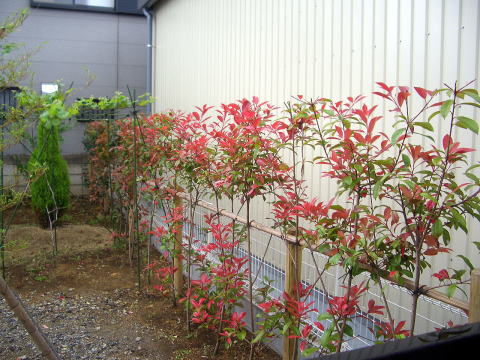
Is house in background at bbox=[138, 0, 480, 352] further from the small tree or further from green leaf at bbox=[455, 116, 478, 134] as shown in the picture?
the small tree

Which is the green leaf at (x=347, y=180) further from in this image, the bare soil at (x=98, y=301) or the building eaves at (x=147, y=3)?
the building eaves at (x=147, y=3)

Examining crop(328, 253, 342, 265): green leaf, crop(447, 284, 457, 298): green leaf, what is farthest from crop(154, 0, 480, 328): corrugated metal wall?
crop(328, 253, 342, 265): green leaf

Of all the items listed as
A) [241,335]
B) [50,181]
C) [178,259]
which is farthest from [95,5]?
[241,335]

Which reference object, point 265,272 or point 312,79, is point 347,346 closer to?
point 265,272

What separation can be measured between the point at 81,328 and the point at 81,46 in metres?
7.55

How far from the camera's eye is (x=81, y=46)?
10289mm

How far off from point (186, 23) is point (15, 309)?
5877 mm

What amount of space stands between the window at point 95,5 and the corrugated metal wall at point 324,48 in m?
3.81

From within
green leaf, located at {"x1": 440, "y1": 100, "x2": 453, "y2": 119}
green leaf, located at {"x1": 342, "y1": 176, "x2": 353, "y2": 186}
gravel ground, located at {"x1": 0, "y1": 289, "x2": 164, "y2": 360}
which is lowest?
gravel ground, located at {"x1": 0, "y1": 289, "x2": 164, "y2": 360}

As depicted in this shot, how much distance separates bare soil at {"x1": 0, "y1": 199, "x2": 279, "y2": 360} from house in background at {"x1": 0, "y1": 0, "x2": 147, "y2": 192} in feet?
12.3

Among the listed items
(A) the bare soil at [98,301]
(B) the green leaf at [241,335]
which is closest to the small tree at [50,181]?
(A) the bare soil at [98,301]

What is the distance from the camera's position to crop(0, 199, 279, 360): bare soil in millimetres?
3834

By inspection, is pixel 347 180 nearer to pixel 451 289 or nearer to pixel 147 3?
pixel 451 289

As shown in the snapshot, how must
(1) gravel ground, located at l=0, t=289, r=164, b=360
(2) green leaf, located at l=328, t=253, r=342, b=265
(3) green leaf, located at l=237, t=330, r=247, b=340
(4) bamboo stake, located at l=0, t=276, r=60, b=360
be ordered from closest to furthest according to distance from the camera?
1. (2) green leaf, located at l=328, t=253, r=342, b=265
2. (4) bamboo stake, located at l=0, t=276, r=60, b=360
3. (3) green leaf, located at l=237, t=330, r=247, b=340
4. (1) gravel ground, located at l=0, t=289, r=164, b=360
